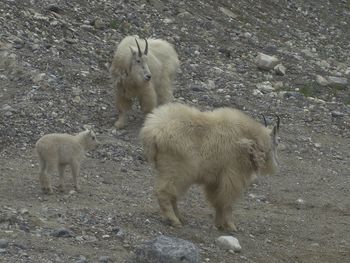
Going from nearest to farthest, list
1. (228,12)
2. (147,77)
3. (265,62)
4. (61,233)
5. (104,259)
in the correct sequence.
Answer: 1. (104,259)
2. (61,233)
3. (147,77)
4. (265,62)
5. (228,12)

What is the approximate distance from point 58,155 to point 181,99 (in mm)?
5693

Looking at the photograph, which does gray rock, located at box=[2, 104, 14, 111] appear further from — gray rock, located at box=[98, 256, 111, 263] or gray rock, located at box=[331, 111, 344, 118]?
gray rock, located at box=[331, 111, 344, 118]

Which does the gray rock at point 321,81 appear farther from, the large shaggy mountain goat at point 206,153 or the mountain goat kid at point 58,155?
the mountain goat kid at point 58,155

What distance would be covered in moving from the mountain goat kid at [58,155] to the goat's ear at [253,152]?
6.94 feet

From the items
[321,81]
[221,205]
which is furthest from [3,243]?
[321,81]

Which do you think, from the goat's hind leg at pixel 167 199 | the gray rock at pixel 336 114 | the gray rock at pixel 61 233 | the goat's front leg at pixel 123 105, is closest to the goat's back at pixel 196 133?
the goat's hind leg at pixel 167 199

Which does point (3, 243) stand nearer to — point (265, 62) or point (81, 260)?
point (81, 260)

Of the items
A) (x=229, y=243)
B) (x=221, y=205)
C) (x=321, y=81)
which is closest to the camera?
(x=229, y=243)

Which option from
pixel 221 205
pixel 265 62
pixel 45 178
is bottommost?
pixel 265 62

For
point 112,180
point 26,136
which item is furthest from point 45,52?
point 112,180

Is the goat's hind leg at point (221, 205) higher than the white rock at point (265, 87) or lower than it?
higher

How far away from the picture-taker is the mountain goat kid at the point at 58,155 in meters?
10.1

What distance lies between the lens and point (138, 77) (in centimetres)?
1355

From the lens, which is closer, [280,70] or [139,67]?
[139,67]
